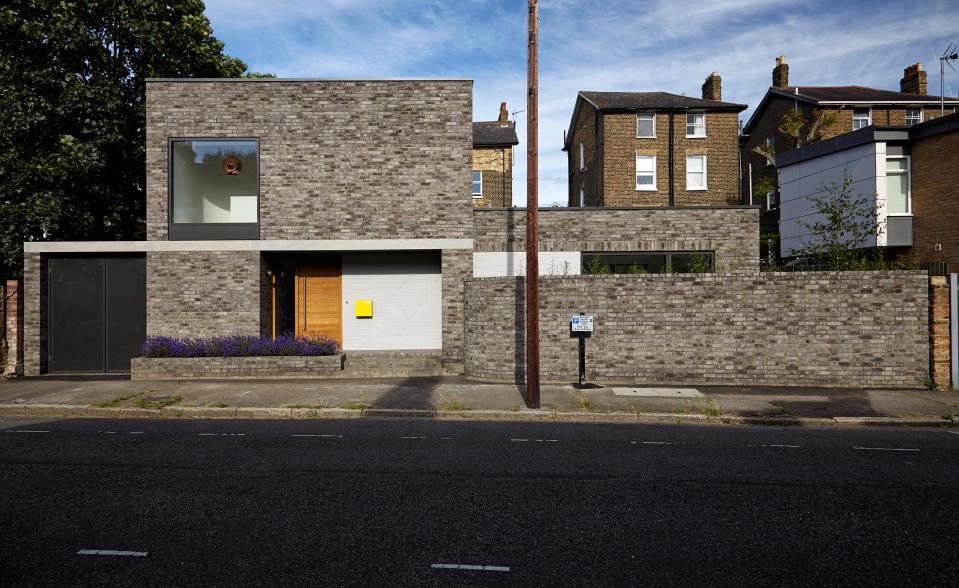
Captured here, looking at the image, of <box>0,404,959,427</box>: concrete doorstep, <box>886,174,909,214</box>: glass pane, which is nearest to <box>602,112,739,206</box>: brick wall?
<box>886,174,909,214</box>: glass pane

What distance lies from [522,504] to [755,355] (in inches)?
357

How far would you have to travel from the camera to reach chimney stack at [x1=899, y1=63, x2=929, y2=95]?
36.3 meters

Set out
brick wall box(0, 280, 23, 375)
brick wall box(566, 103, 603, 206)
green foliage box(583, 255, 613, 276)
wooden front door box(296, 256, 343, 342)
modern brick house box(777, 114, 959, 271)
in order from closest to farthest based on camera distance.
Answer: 1. green foliage box(583, 255, 613, 276)
2. brick wall box(0, 280, 23, 375)
3. wooden front door box(296, 256, 343, 342)
4. modern brick house box(777, 114, 959, 271)
5. brick wall box(566, 103, 603, 206)

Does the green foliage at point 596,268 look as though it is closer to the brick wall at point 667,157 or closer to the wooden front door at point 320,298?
the wooden front door at point 320,298

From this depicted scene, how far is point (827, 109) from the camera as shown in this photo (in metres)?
32.1

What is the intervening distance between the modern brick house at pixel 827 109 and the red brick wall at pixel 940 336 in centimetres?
2145

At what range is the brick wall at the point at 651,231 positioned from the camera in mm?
15742

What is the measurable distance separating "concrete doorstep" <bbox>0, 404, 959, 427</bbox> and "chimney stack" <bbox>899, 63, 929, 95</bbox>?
3670cm

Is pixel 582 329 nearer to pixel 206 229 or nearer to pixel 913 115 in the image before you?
pixel 206 229

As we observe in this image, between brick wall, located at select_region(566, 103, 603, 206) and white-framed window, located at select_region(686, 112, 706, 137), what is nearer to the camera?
white-framed window, located at select_region(686, 112, 706, 137)

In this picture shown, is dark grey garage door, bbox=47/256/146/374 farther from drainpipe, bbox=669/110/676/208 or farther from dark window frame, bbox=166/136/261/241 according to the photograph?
drainpipe, bbox=669/110/676/208

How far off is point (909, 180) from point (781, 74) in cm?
2006

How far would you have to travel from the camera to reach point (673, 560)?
14.0ft

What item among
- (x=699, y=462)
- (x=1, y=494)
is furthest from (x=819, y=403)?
(x=1, y=494)
